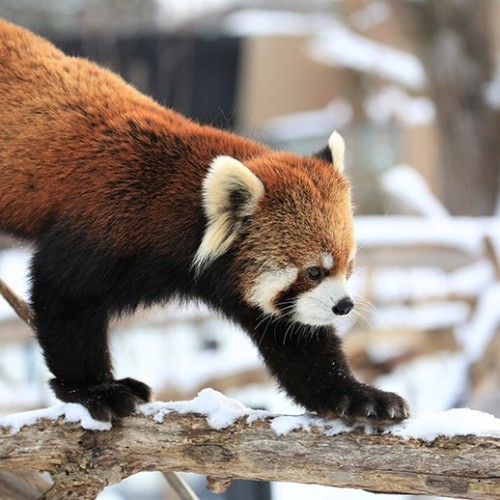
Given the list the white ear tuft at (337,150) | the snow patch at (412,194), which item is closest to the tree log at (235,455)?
the white ear tuft at (337,150)

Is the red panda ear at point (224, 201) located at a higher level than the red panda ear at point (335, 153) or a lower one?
lower

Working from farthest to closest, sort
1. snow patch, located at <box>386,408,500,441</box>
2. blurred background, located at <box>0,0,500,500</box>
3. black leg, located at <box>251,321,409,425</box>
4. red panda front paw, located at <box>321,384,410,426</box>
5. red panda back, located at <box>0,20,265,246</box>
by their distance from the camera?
blurred background, located at <box>0,0,500,500</box>, red panda back, located at <box>0,20,265,246</box>, black leg, located at <box>251,321,409,425</box>, red panda front paw, located at <box>321,384,410,426</box>, snow patch, located at <box>386,408,500,441</box>

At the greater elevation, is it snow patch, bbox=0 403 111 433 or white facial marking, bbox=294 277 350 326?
white facial marking, bbox=294 277 350 326

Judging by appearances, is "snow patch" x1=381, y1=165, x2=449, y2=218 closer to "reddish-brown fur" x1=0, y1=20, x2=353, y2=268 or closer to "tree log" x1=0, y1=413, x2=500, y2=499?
"reddish-brown fur" x1=0, y1=20, x2=353, y2=268

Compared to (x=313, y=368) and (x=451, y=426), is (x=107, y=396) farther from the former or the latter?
(x=451, y=426)

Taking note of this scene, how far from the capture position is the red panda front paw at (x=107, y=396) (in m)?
2.66

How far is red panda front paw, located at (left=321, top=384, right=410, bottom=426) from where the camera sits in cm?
252

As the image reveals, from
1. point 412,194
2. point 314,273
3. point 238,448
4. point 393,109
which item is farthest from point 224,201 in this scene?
point 393,109

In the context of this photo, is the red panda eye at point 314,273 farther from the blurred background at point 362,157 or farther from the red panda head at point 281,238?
the blurred background at point 362,157

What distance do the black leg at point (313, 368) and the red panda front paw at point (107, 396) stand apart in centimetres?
45

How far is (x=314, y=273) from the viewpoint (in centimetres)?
279

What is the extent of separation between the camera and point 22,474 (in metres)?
3.26

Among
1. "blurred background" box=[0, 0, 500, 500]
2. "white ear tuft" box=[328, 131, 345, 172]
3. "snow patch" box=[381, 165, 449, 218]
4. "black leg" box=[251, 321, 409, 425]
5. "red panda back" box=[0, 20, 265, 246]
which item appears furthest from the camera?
"snow patch" box=[381, 165, 449, 218]

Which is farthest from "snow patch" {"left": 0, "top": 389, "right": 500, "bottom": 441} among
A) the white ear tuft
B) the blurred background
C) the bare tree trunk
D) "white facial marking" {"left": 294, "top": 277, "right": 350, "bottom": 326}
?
the bare tree trunk
